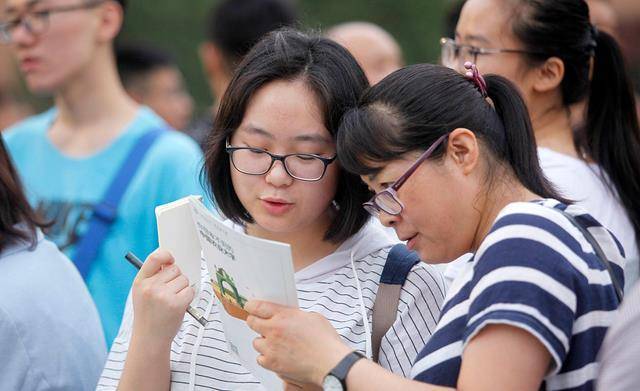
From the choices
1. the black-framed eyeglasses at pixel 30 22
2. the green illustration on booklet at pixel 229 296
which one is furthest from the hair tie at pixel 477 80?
the black-framed eyeglasses at pixel 30 22

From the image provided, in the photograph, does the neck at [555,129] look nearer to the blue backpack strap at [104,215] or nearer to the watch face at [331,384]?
the watch face at [331,384]

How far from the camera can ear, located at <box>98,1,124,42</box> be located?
4.46m

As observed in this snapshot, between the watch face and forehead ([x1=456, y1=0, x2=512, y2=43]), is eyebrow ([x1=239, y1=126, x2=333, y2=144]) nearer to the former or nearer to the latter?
the watch face

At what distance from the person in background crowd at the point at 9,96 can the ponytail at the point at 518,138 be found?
695 cm

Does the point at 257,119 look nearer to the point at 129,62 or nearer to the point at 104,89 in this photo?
the point at 104,89

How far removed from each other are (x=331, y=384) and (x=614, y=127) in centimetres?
164

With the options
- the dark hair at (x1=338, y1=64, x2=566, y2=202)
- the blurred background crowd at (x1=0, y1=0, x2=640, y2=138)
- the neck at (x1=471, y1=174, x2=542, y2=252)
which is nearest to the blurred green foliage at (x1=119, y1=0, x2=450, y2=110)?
the blurred background crowd at (x1=0, y1=0, x2=640, y2=138)

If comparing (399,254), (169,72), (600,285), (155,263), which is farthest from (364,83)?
(169,72)

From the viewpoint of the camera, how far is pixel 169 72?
768 cm

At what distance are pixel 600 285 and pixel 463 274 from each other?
273 mm

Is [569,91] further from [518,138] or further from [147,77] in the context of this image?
[147,77]

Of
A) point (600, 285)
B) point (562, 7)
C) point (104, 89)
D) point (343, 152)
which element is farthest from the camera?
point (104, 89)

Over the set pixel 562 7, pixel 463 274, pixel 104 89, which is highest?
pixel 562 7

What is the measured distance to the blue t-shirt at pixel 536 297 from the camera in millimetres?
1946
